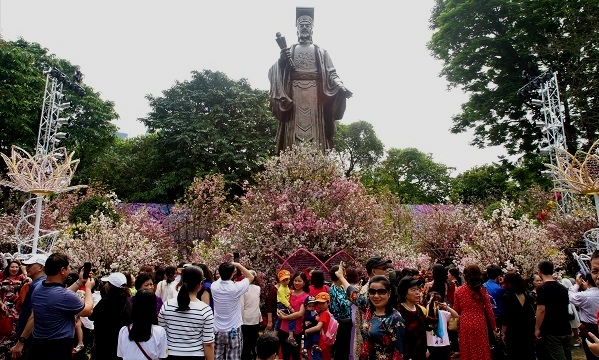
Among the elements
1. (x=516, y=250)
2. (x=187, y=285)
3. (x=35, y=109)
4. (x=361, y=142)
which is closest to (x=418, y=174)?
(x=361, y=142)

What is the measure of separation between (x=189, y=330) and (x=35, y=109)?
23.6 metres

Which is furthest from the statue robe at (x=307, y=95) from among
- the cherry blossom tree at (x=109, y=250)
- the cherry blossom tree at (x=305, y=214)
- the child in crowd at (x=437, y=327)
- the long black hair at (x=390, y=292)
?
the long black hair at (x=390, y=292)

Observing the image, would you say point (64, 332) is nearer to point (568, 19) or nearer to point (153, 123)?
point (568, 19)

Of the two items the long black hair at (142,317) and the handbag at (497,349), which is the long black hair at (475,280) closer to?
the handbag at (497,349)

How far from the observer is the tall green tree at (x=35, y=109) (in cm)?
2158

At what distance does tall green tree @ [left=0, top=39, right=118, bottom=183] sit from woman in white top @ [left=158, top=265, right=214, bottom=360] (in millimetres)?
21197

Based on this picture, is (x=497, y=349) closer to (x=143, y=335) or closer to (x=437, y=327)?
(x=437, y=327)

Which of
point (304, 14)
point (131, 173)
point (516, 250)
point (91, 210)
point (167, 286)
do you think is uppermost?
point (304, 14)

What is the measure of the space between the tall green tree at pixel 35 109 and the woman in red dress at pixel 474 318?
72.2 feet

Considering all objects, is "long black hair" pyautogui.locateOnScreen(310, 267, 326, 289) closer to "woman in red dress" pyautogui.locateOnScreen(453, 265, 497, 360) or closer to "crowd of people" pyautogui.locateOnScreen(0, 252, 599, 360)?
"crowd of people" pyautogui.locateOnScreen(0, 252, 599, 360)

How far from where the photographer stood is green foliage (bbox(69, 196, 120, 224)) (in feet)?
51.3

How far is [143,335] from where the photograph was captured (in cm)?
370

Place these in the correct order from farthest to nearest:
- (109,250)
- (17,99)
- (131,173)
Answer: (131,173) < (17,99) < (109,250)

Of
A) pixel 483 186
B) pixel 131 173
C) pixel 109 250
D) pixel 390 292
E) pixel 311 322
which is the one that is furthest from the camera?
pixel 131 173
